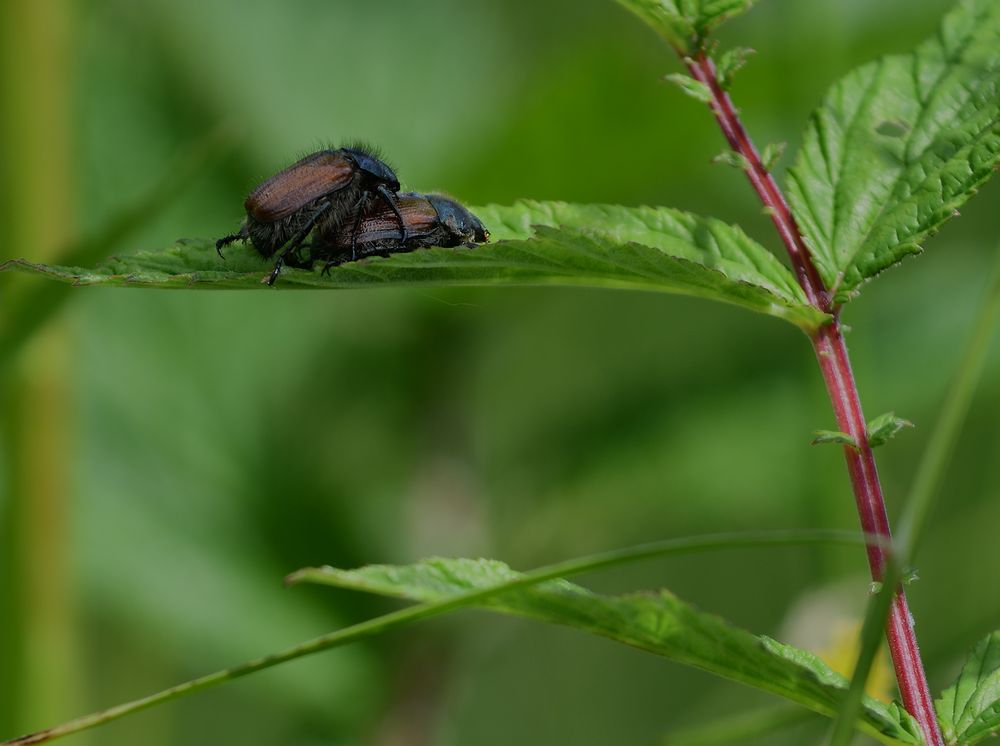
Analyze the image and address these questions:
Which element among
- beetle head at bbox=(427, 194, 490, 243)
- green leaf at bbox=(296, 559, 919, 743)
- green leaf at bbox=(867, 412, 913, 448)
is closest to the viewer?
green leaf at bbox=(296, 559, 919, 743)

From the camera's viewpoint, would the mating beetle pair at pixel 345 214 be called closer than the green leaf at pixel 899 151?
No

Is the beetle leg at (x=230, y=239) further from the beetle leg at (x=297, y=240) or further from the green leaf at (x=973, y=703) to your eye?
the green leaf at (x=973, y=703)

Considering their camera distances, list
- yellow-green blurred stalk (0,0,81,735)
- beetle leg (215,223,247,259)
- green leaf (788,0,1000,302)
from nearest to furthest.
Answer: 1. green leaf (788,0,1000,302)
2. beetle leg (215,223,247,259)
3. yellow-green blurred stalk (0,0,81,735)

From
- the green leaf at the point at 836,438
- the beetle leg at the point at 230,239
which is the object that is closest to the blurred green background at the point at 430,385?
the beetle leg at the point at 230,239

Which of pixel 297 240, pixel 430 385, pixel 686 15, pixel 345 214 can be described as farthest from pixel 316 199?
pixel 430 385

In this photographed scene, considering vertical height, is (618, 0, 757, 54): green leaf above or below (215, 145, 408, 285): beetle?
below

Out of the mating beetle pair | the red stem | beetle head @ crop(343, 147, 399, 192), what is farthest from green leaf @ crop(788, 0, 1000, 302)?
beetle head @ crop(343, 147, 399, 192)

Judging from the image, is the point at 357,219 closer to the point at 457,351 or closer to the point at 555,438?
the point at 457,351

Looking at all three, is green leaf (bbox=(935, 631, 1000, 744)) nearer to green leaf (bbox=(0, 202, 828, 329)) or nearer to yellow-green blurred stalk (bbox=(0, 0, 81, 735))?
green leaf (bbox=(0, 202, 828, 329))

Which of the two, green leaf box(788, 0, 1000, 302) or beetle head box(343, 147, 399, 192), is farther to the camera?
beetle head box(343, 147, 399, 192)
